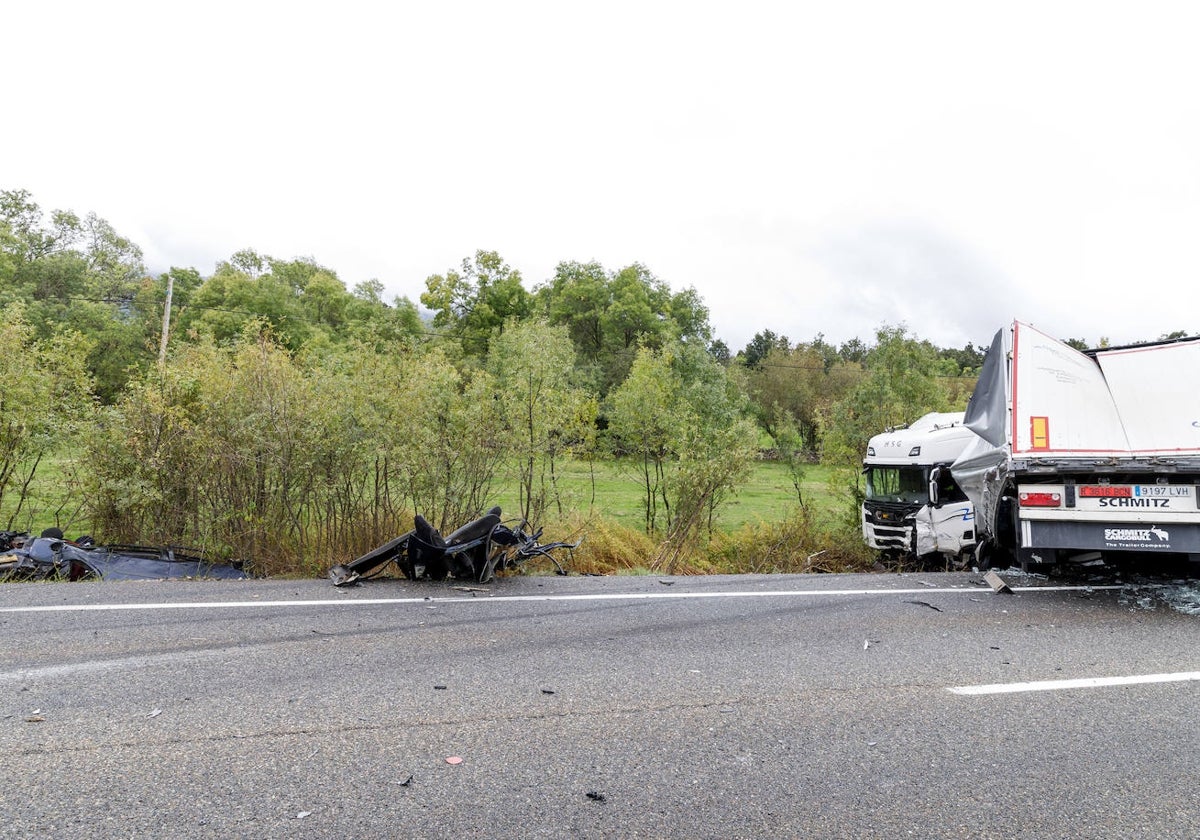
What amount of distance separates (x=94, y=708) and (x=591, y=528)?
27.2ft

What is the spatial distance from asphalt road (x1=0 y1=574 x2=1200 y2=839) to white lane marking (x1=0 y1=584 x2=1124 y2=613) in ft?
0.18

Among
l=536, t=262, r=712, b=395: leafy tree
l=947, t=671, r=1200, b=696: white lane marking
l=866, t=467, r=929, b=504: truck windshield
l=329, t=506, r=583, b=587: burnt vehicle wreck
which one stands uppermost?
l=536, t=262, r=712, b=395: leafy tree

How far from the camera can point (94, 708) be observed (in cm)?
378

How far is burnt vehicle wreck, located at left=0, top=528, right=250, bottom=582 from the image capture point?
777 cm

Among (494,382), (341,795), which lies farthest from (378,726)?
(494,382)

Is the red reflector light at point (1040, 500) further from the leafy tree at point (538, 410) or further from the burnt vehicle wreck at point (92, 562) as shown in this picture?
the burnt vehicle wreck at point (92, 562)

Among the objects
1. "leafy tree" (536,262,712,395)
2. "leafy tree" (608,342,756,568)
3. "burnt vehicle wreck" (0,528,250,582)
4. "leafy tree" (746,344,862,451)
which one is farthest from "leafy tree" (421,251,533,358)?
"burnt vehicle wreck" (0,528,250,582)

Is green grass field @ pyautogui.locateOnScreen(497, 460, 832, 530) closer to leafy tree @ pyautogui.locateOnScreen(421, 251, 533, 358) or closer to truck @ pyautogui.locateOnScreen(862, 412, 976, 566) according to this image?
truck @ pyautogui.locateOnScreen(862, 412, 976, 566)

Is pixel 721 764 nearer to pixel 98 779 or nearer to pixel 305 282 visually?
pixel 98 779

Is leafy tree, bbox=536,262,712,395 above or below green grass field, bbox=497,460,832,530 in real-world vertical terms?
above

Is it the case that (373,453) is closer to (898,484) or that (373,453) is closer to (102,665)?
(102,665)

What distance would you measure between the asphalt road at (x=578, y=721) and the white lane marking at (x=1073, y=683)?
4cm

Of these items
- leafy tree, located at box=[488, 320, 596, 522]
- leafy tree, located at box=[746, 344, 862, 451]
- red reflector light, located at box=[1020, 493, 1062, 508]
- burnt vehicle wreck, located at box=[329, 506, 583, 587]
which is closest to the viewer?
red reflector light, located at box=[1020, 493, 1062, 508]

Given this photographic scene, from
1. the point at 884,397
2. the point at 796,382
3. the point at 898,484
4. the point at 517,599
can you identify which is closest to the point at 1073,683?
the point at 517,599
